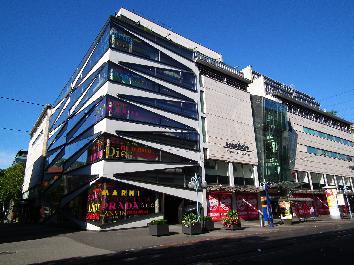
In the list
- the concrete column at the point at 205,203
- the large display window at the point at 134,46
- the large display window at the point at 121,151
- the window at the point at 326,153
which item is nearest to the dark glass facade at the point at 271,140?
the window at the point at 326,153

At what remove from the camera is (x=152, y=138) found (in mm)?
33156

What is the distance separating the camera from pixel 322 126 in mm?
65562

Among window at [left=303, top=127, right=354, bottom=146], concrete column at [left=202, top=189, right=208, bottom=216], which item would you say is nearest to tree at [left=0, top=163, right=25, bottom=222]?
concrete column at [left=202, top=189, right=208, bottom=216]

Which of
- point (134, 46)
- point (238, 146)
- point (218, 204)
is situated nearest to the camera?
point (134, 46)

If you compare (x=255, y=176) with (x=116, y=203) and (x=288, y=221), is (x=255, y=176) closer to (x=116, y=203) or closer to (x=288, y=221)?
(x=288, y=221)

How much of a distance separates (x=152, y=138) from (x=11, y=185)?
50227 mm

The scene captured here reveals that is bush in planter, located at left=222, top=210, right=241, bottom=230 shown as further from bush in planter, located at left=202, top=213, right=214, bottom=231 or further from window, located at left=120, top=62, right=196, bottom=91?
window, located at left=120, top=62, right=196, bottom=91

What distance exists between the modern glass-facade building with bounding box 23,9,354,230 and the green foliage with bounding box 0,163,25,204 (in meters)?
17.6

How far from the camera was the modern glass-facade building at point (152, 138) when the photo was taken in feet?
98.9

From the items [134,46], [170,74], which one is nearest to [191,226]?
[170,74]

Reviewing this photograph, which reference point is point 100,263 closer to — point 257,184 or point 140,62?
point 140,62

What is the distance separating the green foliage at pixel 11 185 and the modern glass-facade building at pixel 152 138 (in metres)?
17.6

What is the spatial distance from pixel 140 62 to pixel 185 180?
15.3 metres

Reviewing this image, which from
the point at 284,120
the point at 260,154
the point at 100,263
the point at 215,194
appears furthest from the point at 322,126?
the point at 100,263
